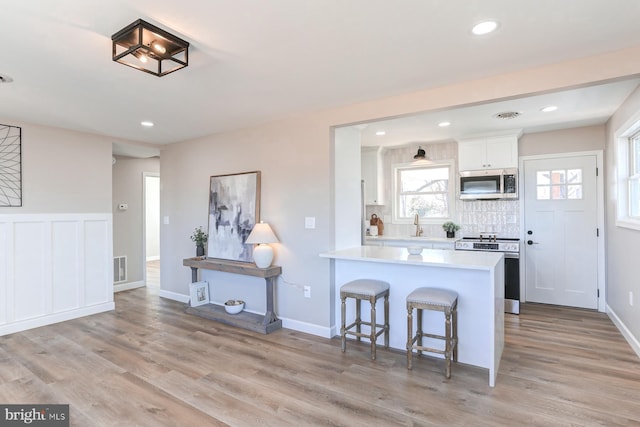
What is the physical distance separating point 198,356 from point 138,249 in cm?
375

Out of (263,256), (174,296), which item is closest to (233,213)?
(263,256)

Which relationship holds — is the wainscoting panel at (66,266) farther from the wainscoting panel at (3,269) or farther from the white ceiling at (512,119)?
the white ceiling at (512,119)

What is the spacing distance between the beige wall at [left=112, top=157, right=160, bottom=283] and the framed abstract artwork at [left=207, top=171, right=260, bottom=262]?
2317mm

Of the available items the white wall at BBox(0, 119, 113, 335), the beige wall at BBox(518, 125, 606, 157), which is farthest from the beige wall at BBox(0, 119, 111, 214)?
the beige wall at BBox(518, 125, 606, 157)

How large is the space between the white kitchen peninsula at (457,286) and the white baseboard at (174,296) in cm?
267

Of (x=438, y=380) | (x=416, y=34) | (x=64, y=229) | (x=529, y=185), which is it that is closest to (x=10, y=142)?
(x=64, y=229)

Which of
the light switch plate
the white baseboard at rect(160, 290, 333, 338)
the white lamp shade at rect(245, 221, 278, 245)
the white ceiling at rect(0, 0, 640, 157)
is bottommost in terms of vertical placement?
the white baseboard at rect(160, 290, 333, 338)

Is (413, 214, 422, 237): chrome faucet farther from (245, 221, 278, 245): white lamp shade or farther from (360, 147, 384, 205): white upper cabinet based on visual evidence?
(245, 221, 278, 245): white lamp shade

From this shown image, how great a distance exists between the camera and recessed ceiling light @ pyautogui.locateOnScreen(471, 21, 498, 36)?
6.34ft

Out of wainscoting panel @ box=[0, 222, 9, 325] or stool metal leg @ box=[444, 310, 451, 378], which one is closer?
stool metal leg @ box=[444, 310, 451, 378]

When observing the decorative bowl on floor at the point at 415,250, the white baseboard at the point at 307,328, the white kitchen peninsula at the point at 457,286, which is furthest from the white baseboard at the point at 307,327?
the decorative bowl on floor at the point at 415,250

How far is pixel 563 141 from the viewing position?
15.0 feet

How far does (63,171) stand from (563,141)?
256 inches

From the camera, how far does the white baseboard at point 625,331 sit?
10.1 ft
